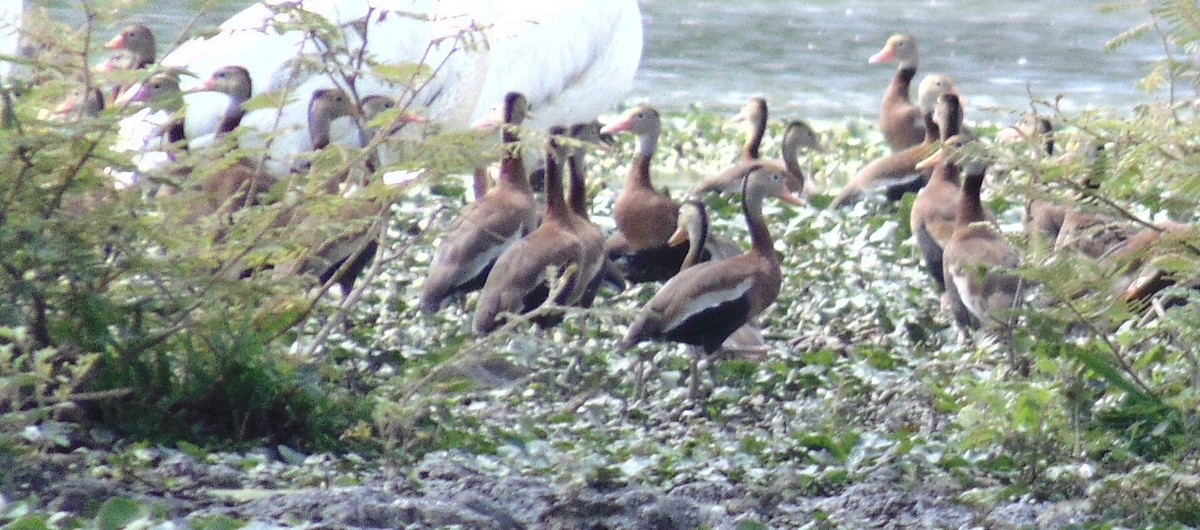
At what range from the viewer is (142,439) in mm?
3654

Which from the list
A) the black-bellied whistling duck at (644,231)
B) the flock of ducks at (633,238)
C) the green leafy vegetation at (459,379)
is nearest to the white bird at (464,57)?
the flock of ducks at (633,238)

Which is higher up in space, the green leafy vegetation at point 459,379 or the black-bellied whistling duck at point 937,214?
the green leafy vegetation at point 459,379

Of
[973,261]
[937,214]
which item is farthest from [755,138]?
[973,261]

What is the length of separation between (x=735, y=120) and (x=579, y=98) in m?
0.76

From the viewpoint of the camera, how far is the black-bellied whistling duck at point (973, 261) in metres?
5.09

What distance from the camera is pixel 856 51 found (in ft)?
45.8

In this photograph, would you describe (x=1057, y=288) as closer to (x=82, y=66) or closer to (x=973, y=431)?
(x=973, y=431)

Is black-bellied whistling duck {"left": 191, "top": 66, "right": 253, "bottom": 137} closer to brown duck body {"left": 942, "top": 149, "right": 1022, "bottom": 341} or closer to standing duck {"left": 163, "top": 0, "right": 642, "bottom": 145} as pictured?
standing duck {"left": 163, "top": 0, "right": 642, "bottom": 145}

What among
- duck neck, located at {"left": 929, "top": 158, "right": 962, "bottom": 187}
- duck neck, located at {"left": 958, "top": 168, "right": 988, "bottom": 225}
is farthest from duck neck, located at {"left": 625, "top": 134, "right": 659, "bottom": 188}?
duck neck, located at {"left": 958, "top": 168, "right": 988, "bottom": 225}

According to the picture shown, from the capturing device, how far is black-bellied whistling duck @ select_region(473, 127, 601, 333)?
5176 mm

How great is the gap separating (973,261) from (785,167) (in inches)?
88.2

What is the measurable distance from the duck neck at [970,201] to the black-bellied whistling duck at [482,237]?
1408 millimetres

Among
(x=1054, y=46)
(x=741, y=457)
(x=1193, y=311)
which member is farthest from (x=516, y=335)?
(x=1054, y=46)

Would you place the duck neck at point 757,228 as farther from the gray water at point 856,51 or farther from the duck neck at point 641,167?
the gray water at point 856,51
